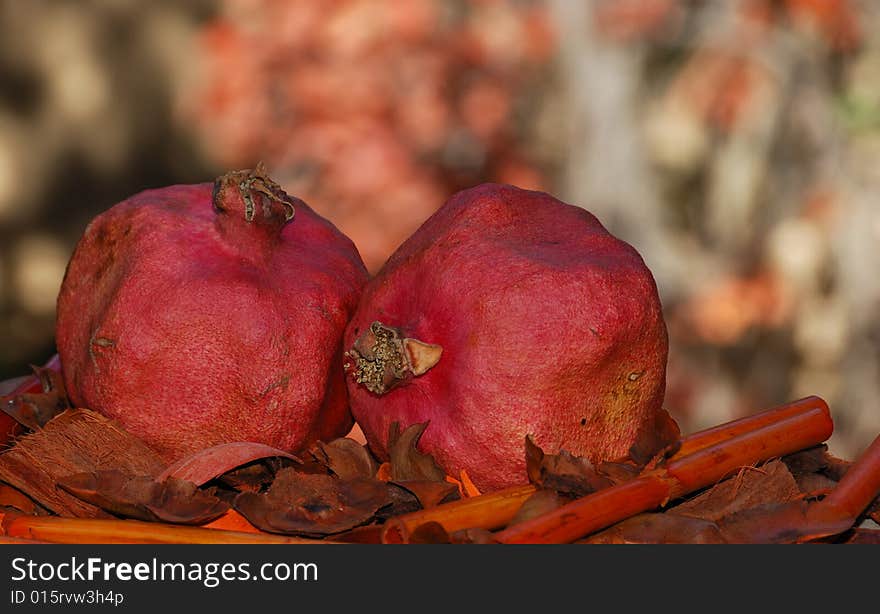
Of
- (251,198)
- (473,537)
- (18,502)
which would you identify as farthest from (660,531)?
(18,502)

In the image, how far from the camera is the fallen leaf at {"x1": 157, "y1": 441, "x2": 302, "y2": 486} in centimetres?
105

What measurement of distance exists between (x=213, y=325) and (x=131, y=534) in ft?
0.82

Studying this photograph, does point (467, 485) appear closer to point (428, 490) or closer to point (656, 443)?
A: point (428, 490)

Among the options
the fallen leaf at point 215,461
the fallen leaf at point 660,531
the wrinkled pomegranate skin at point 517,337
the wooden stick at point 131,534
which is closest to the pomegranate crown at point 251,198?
the wrinkled pomegranate skin at point 517,337

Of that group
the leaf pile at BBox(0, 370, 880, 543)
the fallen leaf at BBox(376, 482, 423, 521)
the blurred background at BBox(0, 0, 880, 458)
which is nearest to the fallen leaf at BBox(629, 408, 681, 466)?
the leaf pile at BBox(0, 370, 880, 543)

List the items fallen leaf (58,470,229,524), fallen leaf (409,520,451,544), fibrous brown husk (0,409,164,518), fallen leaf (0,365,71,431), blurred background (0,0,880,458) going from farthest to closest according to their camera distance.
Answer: blurred background (0,0,880,458)
fallen leaf (0,365,71,431)
fibrous brown husk (0,409,164,518)
fallen leaf (58,470,229,524)
fallen leaf (409,520,451,544)

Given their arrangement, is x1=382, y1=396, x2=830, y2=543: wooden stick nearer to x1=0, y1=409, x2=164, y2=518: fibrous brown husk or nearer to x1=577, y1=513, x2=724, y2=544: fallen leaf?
x1=577, y1=513, x2=724, y2=544: fallen leaf

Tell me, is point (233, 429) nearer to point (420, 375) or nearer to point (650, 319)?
point (420, 375)

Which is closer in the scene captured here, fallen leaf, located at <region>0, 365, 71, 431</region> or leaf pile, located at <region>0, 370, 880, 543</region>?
leaf pile, located at <region>0, 370, 880, 543</region>

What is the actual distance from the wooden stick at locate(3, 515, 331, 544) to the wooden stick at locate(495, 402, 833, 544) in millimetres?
196

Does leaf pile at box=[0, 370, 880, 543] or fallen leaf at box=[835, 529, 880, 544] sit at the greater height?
leaf pile at box=[0, 370, 880, 543]

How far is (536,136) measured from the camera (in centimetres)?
370

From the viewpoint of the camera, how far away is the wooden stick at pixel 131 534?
3.11ft

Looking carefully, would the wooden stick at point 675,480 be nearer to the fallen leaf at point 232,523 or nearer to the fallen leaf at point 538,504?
the fallen leaf at point 538,504
